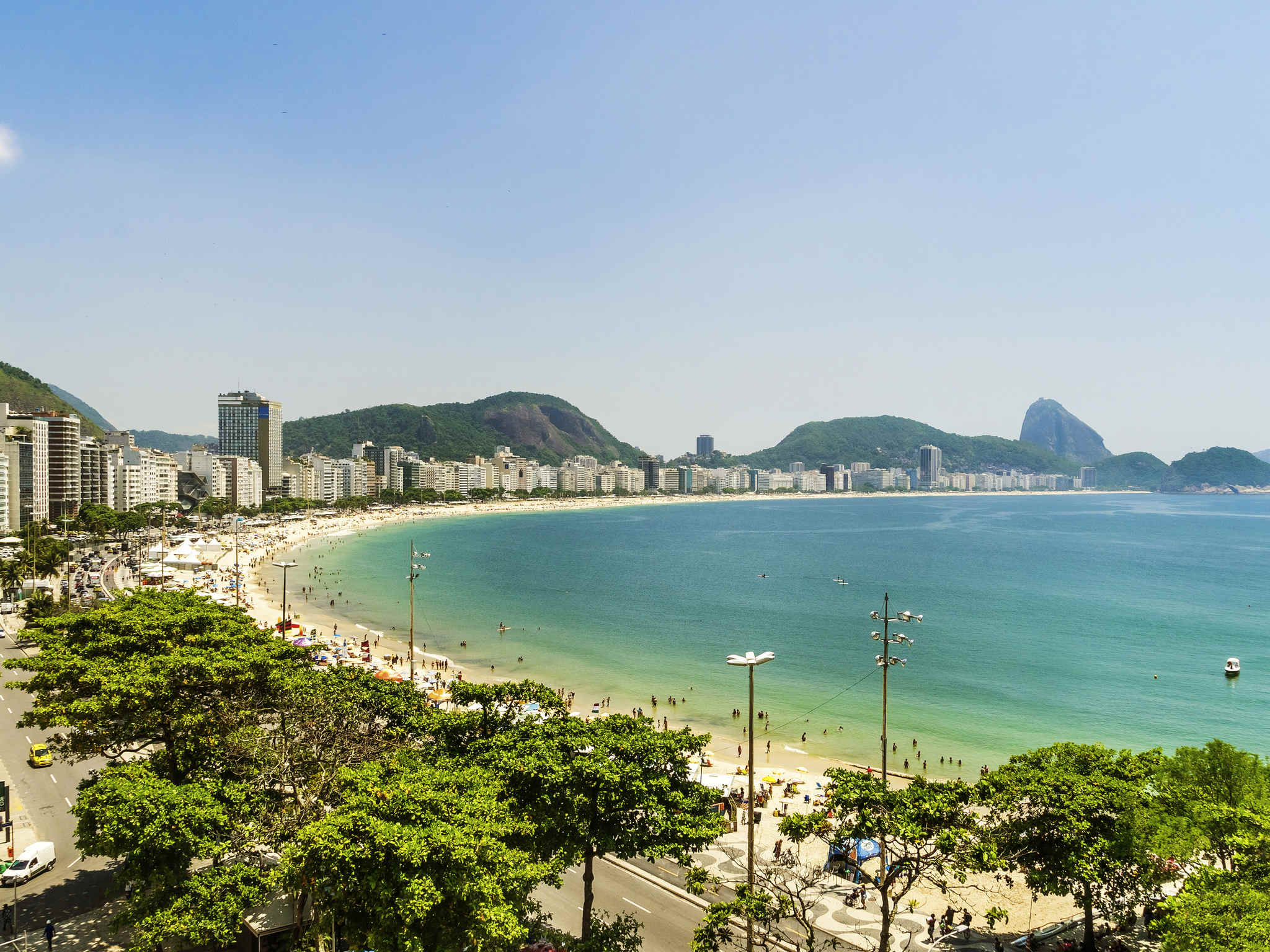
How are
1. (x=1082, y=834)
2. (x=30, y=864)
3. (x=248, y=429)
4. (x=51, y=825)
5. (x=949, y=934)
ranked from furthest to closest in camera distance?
1. (x=248, y=429)
2. (x=51, y=825)
3. (x=30, y=864)
4. (x=949, y=934)
5. (x=1082, y=834)

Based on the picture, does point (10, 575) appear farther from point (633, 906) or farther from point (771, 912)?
point (771, 912)

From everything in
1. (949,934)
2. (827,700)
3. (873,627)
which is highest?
(949,934)

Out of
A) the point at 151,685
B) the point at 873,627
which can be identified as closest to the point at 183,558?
the point at 151,685

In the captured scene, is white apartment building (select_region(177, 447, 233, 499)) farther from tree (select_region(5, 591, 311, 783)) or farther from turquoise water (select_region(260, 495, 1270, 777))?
tree (select_region(5, 591, 311, 783))

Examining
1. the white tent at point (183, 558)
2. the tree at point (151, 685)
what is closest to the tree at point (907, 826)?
the tree at point (151, 685)

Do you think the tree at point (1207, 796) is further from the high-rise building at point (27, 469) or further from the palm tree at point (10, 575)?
the high-rise building at point (27, 469)

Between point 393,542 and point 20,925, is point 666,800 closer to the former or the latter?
point 20,925
